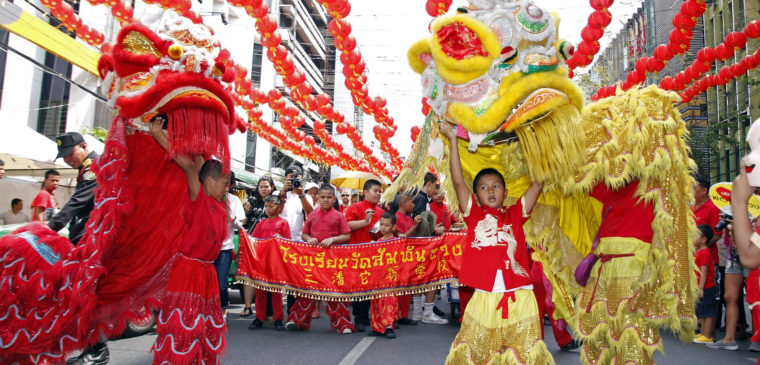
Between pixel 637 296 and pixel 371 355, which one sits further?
pixel 371 355

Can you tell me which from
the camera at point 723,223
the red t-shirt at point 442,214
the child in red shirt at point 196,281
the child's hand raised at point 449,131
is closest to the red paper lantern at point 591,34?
the camera at point 723,223

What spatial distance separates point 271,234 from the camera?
6098 mm

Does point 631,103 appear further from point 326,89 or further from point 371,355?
point 326,89

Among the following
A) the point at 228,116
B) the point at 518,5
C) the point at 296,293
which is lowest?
the point at 296,293

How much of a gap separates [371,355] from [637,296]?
2.36m

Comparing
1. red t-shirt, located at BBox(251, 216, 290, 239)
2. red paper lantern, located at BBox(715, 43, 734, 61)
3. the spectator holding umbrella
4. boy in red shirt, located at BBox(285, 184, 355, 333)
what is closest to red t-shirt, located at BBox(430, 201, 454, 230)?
boy in red shirt, located at BBox(285, 184, 355, 333)

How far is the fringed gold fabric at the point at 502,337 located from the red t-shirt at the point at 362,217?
3.43 m

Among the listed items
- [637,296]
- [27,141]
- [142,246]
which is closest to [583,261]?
[637,296]

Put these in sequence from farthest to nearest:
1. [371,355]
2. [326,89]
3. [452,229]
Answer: [326,89] → [452,229] → [371,355]

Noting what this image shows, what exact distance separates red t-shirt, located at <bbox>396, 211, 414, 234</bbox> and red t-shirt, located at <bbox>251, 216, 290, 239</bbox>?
1.33 meters

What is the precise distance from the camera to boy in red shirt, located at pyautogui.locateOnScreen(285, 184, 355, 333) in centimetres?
570

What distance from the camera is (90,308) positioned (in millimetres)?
2742

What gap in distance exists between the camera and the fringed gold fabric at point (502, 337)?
269cm

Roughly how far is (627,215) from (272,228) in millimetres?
4049
